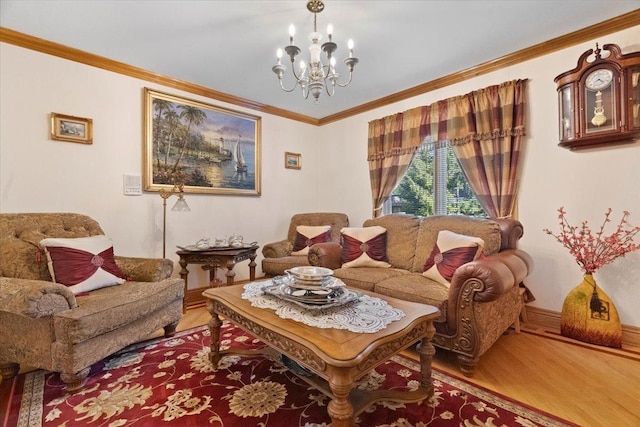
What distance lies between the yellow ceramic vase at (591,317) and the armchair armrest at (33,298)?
3.50 meters

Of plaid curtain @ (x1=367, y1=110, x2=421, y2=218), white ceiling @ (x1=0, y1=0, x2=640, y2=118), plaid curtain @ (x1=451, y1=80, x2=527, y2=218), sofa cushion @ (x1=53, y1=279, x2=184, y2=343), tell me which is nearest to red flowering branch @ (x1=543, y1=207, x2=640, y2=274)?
plaid curtain @ (x1=451, y1=80, x2=527, y2=218)

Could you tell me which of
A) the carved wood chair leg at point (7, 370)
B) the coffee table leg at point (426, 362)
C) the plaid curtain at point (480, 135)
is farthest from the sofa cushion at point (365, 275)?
the carved wood chair leg at point (7, 370)

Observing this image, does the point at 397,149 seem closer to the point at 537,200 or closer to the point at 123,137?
the point at 537,200

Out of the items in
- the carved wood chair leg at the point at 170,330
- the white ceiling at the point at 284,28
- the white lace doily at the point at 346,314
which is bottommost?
the carved wood chair leg at the point at 170,330

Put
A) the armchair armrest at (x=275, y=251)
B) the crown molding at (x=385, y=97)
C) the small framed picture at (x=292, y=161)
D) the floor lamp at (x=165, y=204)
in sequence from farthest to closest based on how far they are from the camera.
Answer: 1. the small framed picture at (x=292, y=161)
2. the armchair armrest at (x=275, y=251)
3. the floor lamp at (x=165, y=204)
4. the crown molding at (x=385, y=97)

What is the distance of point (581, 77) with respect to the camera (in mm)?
2297

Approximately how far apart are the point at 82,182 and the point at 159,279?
1.27 metres

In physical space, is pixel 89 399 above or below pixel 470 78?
below

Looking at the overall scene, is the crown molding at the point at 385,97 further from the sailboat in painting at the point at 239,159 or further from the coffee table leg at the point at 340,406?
the coffee table leg at the point at 340,406

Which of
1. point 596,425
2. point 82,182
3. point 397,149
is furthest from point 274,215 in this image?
point 596,425

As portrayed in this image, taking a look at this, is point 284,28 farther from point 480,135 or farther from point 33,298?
point 33,298

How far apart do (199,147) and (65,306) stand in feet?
7.23

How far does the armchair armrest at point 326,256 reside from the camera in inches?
115

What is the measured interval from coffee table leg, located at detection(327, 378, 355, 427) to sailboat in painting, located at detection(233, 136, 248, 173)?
3133 millimetres
